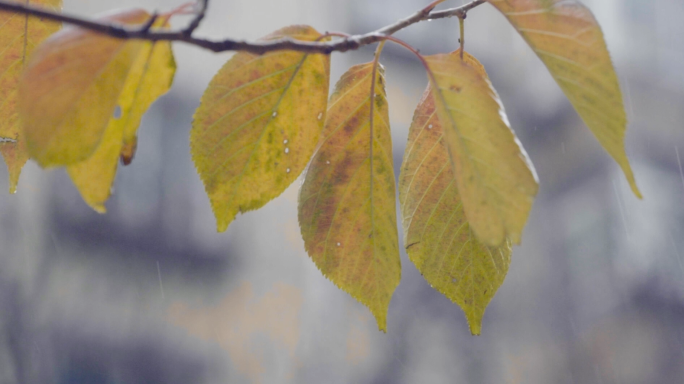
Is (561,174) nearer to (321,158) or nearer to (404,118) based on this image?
(404,118)

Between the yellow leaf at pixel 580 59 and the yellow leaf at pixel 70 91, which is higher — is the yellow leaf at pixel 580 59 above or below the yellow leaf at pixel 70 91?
below

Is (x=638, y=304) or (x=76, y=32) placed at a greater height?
(x=76, y=32)

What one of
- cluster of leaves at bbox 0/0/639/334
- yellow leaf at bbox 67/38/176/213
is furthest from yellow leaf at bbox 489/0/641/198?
yellow leaf at bbox 67/38/176/213

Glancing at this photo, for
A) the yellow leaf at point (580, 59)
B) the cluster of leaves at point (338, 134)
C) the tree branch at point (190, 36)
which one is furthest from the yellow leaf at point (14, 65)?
the yellow leaf at point (580, 59)

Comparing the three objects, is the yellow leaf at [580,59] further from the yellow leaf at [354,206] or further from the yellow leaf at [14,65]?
the yellow leaf at [14,65]

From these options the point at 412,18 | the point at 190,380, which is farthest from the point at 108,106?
the point at 190,380

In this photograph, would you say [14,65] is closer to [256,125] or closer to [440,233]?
[256,125]
